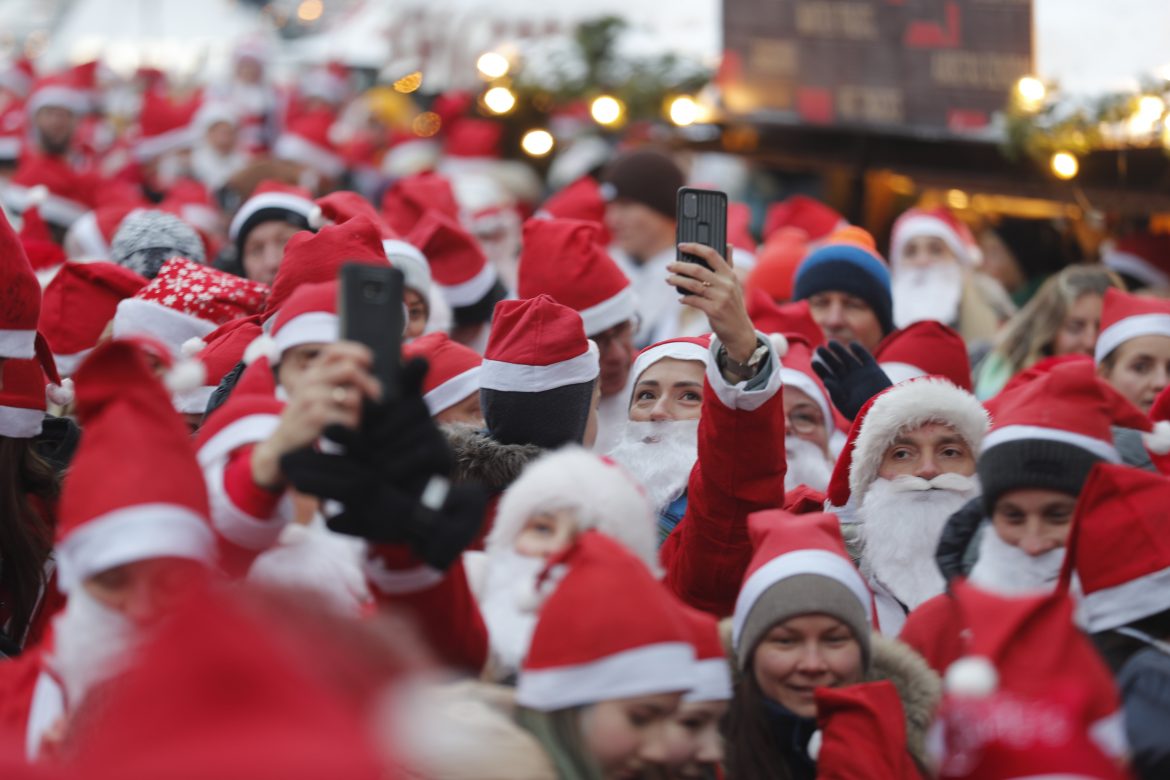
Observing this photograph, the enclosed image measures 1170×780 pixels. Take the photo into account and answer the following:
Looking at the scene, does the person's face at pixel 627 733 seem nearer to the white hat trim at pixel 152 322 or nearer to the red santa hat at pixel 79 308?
the white hat trim at pixel 152 322

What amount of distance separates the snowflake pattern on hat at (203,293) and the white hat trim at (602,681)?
2.70m

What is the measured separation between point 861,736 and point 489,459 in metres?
1.31

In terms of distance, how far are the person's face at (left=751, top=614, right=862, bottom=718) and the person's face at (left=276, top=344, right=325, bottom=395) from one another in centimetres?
117

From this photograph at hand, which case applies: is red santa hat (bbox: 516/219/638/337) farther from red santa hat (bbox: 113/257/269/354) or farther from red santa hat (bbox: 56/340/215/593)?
red santa hat (bbox: 56/340/215/593)

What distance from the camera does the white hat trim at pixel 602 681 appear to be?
3.06m

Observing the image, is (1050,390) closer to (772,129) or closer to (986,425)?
(986,425)

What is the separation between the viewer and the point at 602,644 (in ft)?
10.0

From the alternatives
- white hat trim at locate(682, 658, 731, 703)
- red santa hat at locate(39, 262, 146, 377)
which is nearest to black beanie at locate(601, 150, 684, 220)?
red santa hat at locate(39, 262, 146, 377)

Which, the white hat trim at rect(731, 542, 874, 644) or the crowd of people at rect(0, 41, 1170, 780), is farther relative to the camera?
the white hat trim at rect(731, 542, 874, 644)

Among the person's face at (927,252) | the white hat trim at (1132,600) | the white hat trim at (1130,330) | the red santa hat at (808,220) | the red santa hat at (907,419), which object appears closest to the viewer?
the white hat trim at (1132,600)

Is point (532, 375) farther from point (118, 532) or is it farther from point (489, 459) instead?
point (118, 532)

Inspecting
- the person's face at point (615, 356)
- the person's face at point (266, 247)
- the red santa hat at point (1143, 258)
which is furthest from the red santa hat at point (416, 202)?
the red santa hat at point (1143, 258)

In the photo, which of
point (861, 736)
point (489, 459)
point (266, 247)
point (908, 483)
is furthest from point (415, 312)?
point (861, 736)

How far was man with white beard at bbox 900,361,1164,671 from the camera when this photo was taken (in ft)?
12.3
